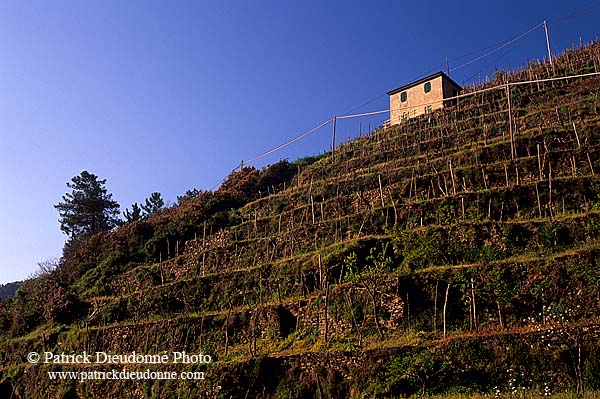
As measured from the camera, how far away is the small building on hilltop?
40.0m

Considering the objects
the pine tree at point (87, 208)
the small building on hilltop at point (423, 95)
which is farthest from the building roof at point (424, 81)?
the pine tree at point (87, 208)

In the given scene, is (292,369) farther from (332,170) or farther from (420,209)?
(332,170)

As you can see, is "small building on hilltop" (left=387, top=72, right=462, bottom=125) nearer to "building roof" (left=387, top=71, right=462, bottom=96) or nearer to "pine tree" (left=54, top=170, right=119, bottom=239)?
"building roof" (left=387, top=71, right=462, bottom=96)

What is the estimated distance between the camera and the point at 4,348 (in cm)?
2677

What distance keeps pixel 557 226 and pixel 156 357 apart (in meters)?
16.3

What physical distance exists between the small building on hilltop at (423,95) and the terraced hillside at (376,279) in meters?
4.71

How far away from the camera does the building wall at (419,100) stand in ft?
131

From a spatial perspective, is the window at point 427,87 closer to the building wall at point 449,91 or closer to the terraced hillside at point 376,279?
the building wall at point 449,91

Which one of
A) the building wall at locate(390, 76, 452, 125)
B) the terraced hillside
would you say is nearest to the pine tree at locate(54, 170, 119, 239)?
the terraced hillside

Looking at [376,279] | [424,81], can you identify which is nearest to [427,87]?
[424,81]

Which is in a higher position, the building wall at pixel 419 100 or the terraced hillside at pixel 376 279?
the building wall at pixel 419 100

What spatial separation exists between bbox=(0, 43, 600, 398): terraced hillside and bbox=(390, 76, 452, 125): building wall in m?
4.63

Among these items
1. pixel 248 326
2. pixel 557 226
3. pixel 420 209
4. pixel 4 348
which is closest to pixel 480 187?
pixel 420 209

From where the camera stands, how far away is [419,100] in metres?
41.3
